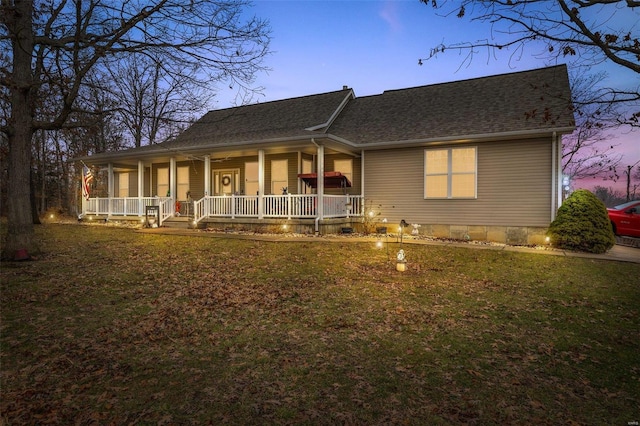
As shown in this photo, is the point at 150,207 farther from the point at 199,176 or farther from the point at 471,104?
the point at 471,104

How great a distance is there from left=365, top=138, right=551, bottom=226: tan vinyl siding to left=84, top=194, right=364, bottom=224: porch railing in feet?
3.83

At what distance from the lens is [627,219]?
14.6 metres

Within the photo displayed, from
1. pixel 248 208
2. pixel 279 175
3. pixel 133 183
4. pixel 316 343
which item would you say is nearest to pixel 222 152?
pixel 279 175

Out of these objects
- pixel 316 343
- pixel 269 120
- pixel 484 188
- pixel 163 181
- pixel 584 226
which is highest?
pixel 269 120

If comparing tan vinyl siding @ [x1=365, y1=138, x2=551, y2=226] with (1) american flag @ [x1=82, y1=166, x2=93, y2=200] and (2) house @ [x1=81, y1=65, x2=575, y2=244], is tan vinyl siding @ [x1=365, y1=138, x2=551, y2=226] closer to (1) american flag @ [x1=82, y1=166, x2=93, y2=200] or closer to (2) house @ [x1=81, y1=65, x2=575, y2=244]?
(2) house @ [x1=81, y1=65, x2=575, y2=244]

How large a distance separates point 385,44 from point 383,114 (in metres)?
8.61

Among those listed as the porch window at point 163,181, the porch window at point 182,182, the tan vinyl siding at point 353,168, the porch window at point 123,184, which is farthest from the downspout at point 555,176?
the porch window at point 123,184

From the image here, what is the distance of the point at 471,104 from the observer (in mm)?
15336

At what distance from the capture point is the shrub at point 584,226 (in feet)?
35.4

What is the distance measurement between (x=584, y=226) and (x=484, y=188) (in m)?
3.34

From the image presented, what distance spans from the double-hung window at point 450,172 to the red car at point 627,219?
638 centimetres

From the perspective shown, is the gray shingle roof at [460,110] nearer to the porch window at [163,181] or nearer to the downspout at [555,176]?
the downspout at [555,176]

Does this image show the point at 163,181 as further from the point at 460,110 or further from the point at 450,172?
the point at 460,110

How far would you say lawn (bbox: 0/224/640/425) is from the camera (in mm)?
3434
